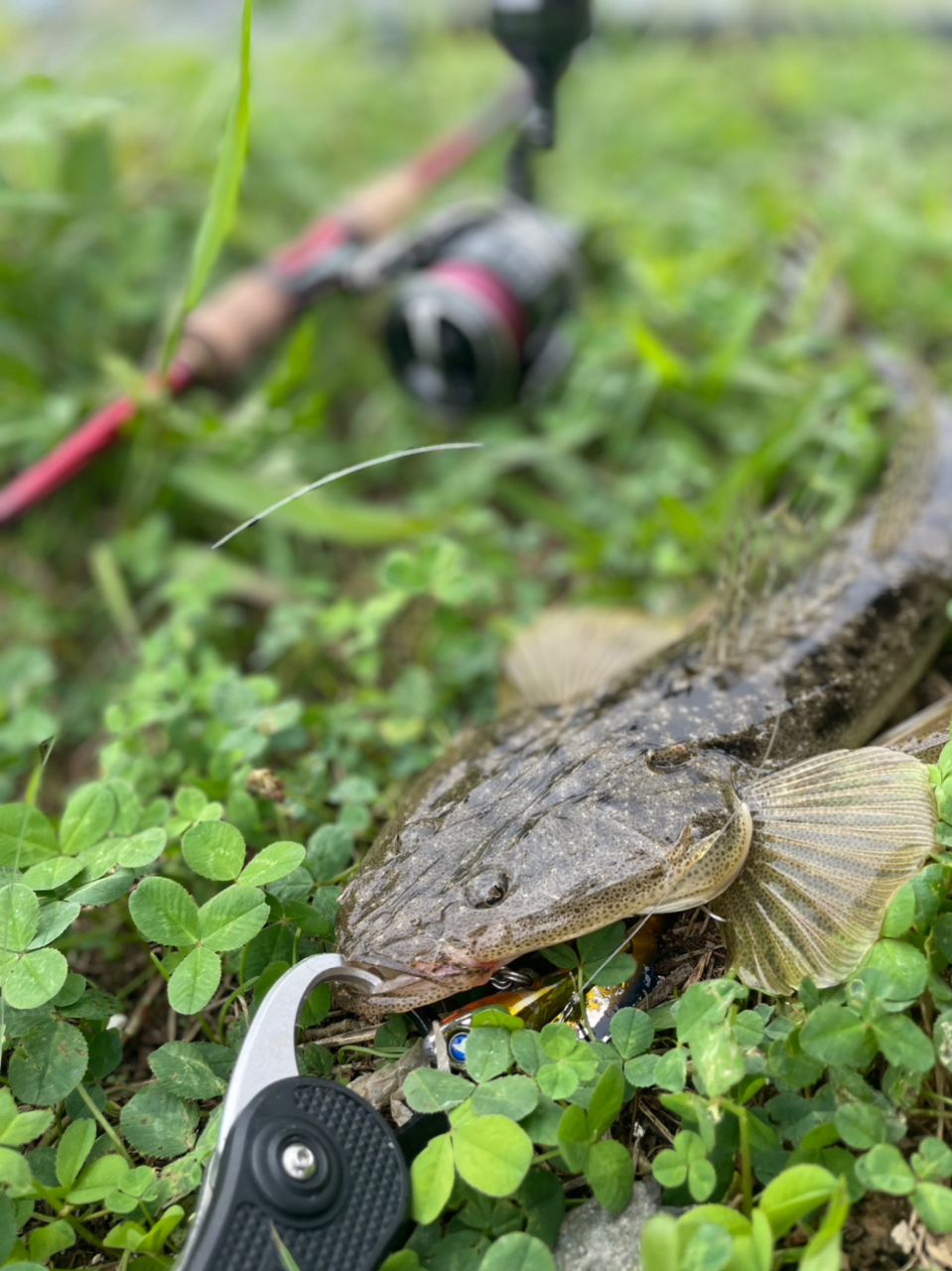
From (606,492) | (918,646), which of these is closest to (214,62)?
(606,492)

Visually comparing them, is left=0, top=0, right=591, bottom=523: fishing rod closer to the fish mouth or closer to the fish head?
the fish head

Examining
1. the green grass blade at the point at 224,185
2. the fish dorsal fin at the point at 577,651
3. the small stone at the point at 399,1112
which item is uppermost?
the green grass blade at the point at 224,185

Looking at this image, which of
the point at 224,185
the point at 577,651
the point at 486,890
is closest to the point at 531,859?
the point at 486,890

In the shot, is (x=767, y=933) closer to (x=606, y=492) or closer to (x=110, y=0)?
(x=606, y=492)

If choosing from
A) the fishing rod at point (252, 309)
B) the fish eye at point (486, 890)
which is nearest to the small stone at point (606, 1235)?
the fish eye at point (486, 890)

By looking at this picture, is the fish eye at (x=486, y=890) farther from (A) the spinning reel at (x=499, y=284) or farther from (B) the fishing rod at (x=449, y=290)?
(A) the spinning reel at (x=499, y=284)

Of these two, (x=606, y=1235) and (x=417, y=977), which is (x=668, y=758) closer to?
(x=417, y=977)
